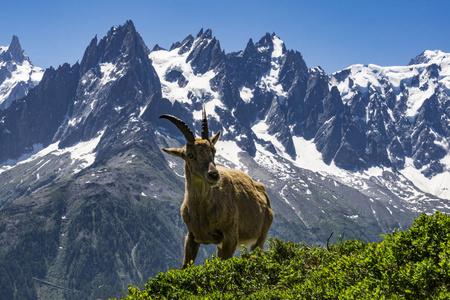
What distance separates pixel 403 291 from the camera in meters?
7.16

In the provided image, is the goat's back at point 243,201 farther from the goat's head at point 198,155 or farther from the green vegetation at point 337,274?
the green vegetation at point 337,274

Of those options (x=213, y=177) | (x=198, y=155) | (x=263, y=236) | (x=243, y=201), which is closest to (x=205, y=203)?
(x=213, y=177)

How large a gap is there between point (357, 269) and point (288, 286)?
5.91 feet

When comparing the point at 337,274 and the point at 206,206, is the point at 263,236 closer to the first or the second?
the point at 206,206

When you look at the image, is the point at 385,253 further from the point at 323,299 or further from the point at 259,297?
the point at 259,297

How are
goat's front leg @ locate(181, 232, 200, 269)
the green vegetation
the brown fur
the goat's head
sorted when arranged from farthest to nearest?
goat's front leg @ locate(181, 232, 200, 269) < the brown fur < the goat's head < the green vegetation

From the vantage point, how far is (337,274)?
28.6 ft

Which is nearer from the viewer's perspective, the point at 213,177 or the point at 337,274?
the point at 337,274

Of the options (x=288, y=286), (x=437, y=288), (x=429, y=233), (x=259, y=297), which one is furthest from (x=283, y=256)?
(x=437, y=288)

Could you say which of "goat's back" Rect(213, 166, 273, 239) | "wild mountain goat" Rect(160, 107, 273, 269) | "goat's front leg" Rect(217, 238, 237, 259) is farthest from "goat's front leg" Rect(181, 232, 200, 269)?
"goat's back" Rect(213, 166, 273, 239)

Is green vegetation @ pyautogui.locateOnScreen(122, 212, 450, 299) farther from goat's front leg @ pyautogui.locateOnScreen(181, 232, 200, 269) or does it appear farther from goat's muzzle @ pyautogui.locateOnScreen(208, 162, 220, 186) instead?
goat's front leg @ pyautogui.locateOnScreen(181, 232, 200, 269)

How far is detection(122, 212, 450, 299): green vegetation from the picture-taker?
6.99 metres

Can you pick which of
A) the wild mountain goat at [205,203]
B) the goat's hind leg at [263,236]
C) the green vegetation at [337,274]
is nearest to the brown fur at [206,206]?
the wild mountain goat at [205,203]

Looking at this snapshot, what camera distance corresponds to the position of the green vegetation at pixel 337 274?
699cm
